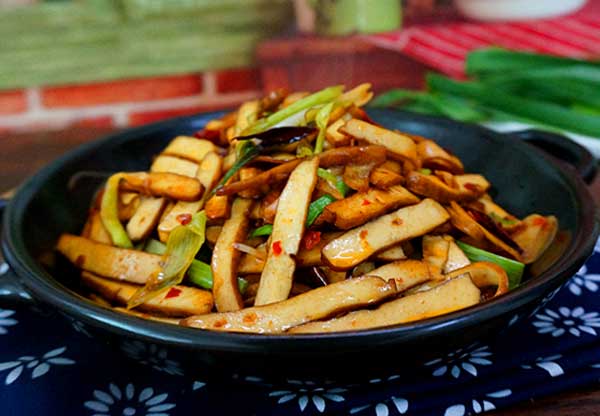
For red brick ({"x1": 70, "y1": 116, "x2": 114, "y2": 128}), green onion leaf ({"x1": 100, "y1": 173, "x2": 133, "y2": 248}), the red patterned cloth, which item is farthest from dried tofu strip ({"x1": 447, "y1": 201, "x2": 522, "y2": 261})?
red brick ({"x1": 70, "y1": 116, "x2": 114, "y2": 128})

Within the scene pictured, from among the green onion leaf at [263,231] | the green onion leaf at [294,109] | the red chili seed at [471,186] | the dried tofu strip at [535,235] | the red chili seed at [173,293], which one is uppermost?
the green onion leaf at [294,109]

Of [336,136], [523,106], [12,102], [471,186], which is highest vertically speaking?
[336,136]

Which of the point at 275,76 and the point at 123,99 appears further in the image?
the point at 123,99

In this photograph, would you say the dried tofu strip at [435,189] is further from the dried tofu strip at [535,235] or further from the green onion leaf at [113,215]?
the green onion leaf at [113,215]

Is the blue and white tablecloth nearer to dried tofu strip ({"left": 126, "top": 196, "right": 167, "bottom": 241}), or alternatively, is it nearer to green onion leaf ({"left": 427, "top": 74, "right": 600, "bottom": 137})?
dried tofu strip ({"left": 126, "top": 196, "right": 167, "bottom": 241})

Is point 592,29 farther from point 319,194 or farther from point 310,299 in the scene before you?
point 310,299

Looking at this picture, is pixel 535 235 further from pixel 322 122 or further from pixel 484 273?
pixel 322 122

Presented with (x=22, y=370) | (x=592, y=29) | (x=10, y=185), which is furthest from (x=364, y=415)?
(x=592, y=29)

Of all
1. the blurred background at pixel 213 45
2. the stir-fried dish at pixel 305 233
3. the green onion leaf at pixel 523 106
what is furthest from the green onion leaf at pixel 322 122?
the blurred background at pixel 213 45

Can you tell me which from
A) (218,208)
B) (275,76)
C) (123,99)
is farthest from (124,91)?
(218,208)
